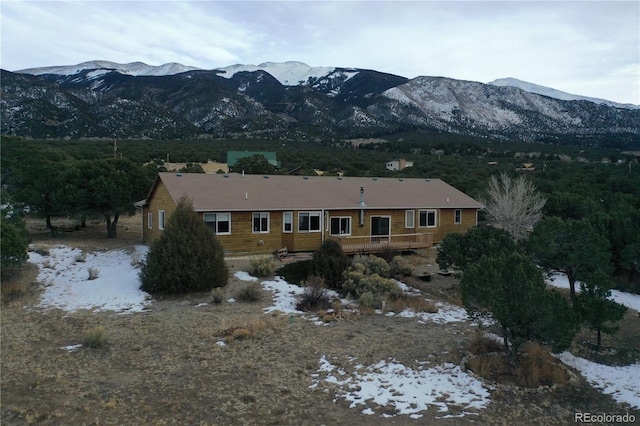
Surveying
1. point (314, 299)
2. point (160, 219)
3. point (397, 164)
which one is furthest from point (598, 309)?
point (397, 164)

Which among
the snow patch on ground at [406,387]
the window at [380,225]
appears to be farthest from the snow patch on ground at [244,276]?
the window at [380,225]

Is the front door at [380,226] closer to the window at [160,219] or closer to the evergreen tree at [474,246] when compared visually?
the evergreen tree at [474,246]

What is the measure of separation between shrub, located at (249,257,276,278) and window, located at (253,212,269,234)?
3472mm

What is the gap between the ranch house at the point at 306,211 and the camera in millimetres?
22391

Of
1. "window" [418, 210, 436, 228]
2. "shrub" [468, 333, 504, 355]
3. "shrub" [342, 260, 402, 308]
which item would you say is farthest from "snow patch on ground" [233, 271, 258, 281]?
"window" [418, 210, 436, 228]

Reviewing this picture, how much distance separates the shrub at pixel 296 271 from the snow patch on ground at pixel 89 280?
546 centimetres

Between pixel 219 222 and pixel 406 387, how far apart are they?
1432 cm

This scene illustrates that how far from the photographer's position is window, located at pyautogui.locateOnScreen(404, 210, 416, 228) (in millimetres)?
26750

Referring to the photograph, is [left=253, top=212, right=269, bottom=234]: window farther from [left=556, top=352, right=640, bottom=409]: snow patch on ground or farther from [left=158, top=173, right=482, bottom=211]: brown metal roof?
[left=556, top=352, right=640, bottom=409]: snow patch on ground

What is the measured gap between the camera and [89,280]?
18.0 metres

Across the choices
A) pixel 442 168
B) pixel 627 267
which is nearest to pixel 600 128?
pixel 442 168

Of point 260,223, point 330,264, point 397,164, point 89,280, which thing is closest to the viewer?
point 89,280

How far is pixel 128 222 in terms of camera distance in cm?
3309

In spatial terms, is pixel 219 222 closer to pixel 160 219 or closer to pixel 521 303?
pixel 160 219
